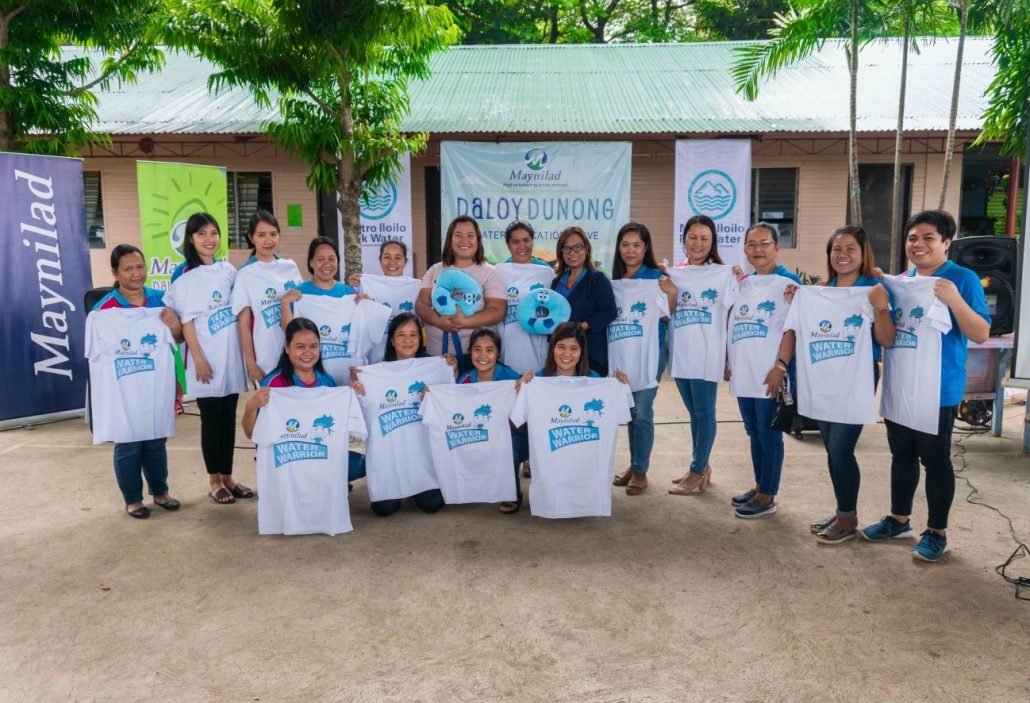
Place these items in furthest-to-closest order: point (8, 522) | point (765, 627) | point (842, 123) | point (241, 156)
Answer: point (241, 156) → point (842, 123) → point (8, 522) → point (765, 627)

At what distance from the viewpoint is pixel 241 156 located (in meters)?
11.1

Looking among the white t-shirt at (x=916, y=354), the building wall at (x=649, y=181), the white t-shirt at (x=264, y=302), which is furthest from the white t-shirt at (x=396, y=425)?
the building wall at (x=649, y=181)

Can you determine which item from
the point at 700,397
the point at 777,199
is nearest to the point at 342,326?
the point at 700,397

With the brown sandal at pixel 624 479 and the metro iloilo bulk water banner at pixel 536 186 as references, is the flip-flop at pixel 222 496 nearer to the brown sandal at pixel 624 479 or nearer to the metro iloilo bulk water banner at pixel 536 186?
the brown sandal at pixel 624 479

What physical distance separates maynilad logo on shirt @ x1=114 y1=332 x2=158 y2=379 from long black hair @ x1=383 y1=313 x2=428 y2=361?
1.23 meters

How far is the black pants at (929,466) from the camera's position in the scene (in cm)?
345

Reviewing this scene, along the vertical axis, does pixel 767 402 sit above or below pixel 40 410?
above

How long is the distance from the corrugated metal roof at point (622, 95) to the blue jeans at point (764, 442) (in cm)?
612

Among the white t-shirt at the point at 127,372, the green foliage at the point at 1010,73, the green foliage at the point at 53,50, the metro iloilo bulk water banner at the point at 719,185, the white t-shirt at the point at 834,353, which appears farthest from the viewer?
the metro iloilo bulk water banner at the point at 719,185

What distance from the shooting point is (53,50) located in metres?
7.43

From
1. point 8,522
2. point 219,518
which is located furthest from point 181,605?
point 8,522

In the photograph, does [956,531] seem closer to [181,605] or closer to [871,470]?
[871,470]

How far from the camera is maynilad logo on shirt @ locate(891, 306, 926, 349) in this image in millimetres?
3426

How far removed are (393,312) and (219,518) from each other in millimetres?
1524
